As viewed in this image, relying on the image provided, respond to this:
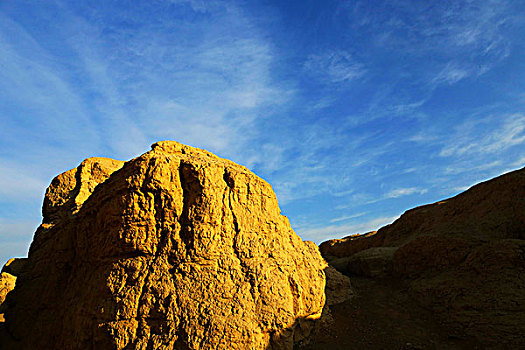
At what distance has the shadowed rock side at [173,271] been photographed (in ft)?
19.1

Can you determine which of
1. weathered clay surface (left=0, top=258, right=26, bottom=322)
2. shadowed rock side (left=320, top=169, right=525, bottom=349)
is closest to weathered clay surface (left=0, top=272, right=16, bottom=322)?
weathered clay surface (left=0, top=258, right=26, bottom=322)

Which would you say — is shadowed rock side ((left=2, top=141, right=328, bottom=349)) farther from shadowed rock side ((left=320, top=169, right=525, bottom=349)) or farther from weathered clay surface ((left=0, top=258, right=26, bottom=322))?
weathered clay surface ((left=0, top=258, right=26, bottom=322))

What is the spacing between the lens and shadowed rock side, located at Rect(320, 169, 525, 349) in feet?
26.6

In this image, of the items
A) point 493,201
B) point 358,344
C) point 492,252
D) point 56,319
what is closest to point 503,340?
point 492,252

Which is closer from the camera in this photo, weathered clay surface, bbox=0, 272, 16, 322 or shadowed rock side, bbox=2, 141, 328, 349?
shadowed rock side, bbox=2, 141, 328, 349

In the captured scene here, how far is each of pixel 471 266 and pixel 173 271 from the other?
8869 millimetres

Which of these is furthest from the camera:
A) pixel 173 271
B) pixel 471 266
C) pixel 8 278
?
pixel 8 278

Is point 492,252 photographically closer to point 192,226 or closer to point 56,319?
point 192,226

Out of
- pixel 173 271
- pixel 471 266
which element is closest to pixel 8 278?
pixel 173 271

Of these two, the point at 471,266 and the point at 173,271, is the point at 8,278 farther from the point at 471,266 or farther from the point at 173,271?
the point at 471,266

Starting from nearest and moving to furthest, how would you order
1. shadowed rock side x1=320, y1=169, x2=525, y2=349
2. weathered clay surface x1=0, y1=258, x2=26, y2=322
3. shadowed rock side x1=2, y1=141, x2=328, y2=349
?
shadowed rock side x1=2, y1=141, x2=328, y2=349 → shadowed rock side x1=320, y1=169, x2=525, y2=349 → weathered clay surface x1=0, y1=258, x2=26, y2=322

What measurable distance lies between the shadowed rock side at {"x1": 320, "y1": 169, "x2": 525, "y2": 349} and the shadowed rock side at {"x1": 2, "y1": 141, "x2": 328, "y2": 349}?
13.5ft

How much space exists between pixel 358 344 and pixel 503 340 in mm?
3451

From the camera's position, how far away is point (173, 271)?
6.26m
